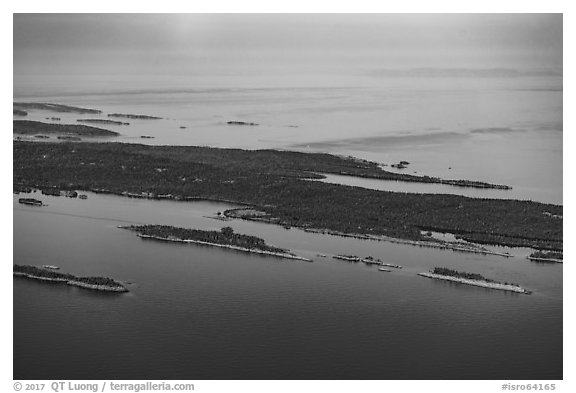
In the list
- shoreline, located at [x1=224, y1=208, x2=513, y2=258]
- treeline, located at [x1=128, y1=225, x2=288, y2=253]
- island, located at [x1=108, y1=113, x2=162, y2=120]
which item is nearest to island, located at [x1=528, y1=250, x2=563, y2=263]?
shoreline, located at [x1=224, y1=208, x2=513, y2=258]

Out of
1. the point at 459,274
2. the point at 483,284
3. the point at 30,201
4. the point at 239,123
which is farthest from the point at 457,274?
the point at 239,123

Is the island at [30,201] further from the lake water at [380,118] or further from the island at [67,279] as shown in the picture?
the lake water at [380,118]

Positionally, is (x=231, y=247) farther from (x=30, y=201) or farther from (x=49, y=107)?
(x=49, y=107)

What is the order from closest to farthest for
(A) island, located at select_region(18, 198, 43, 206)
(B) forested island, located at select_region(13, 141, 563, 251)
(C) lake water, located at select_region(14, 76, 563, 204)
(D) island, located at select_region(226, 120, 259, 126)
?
(B) forested island, located at select_region(13, 141, 563, 251) < (A) island, located at select_region(18, 198, 43, 206) < (C) lake water, located at select_region(14, 76, 563, 204) < (D) island, located at select_region(226, 120, 259, 126)

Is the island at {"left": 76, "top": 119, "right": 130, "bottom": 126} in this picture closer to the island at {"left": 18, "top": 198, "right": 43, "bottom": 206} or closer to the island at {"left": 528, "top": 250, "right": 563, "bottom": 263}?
the island at {"left": 18, "top": 198, "right": 43, "bottom": 206}

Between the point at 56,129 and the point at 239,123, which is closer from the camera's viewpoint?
the point at 56,129
